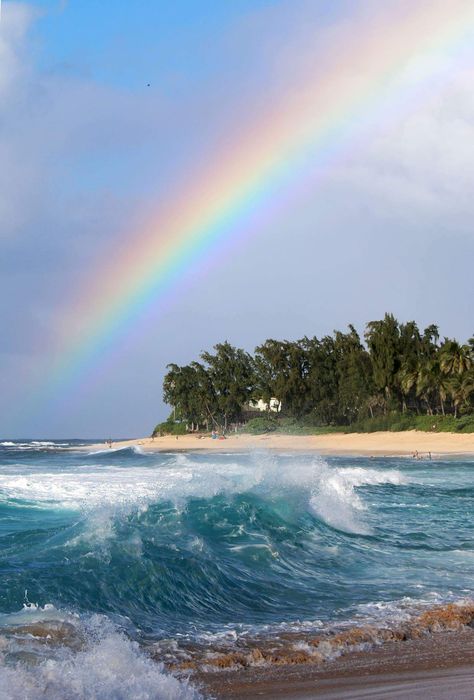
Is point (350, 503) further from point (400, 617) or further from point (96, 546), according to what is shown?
point (400, 617)

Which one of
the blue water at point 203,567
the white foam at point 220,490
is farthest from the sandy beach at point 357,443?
the blue water at point 203,567

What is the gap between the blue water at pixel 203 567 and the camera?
7.10 m

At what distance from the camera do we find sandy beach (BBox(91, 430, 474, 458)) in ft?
194

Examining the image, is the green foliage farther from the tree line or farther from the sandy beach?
the sandy beach

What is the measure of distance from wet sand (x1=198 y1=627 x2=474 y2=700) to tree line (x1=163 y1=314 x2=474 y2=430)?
6296 cm

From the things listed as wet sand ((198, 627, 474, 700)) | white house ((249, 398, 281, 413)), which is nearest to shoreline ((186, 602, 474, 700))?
wet sand ((198, 627, 474, 700))

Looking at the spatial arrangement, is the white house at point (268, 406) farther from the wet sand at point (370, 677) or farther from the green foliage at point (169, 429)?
the wet sand at point (370, 677)

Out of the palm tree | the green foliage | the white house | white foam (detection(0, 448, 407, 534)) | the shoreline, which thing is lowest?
the shoreline

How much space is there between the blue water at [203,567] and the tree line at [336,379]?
176ft

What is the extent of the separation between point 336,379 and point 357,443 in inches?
778

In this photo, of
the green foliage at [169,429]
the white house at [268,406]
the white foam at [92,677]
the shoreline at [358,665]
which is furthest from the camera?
the green foliage at [169,429]

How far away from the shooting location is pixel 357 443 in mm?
68250

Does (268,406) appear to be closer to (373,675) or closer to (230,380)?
(230,380)

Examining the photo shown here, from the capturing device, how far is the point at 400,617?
8461mm
